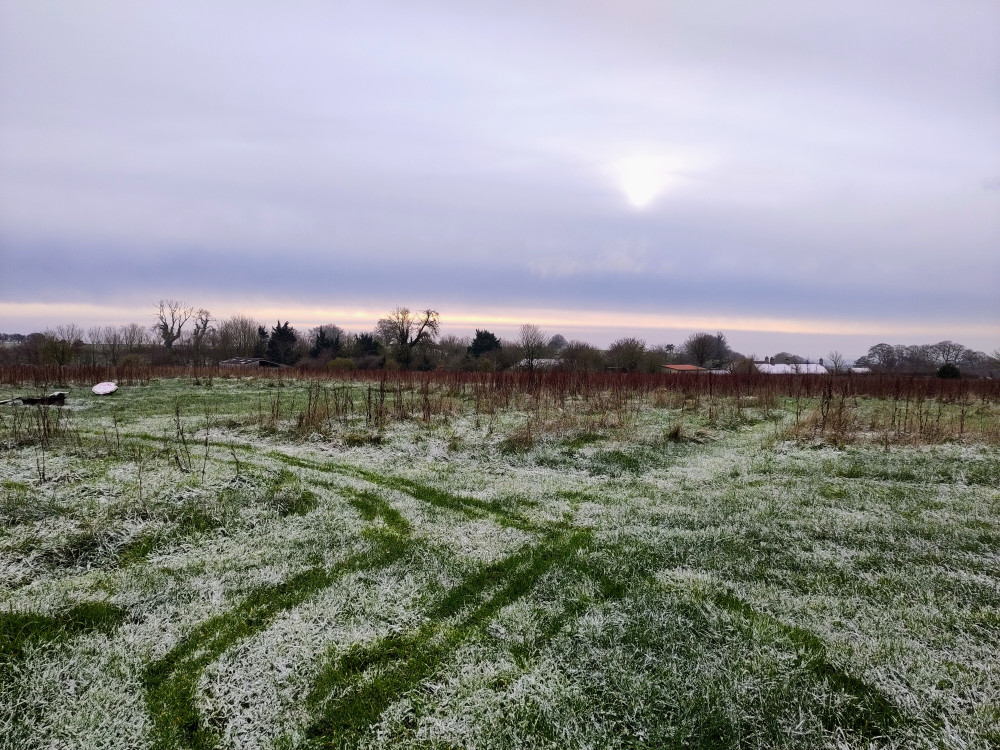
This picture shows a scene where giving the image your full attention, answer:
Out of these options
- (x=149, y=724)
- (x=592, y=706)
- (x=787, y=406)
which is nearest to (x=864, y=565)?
(x=592, y=706)

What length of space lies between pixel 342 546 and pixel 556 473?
4.22 m

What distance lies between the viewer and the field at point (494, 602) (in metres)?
2.69

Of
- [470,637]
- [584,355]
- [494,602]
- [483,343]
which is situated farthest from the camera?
[483,343]

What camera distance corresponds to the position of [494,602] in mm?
3883

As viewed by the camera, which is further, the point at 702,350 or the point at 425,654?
the point at 702,350

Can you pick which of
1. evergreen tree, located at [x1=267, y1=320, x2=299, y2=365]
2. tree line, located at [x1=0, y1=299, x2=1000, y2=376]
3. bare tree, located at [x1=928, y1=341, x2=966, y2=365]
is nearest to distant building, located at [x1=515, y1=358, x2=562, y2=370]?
tree line, located at [x1=0, y1=299, x2=1000, y2=376]

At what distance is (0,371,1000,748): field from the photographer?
2691 mm

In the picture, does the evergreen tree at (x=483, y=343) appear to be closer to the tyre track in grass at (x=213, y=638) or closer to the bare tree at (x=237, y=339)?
the bare tree at (x=237, y=339)

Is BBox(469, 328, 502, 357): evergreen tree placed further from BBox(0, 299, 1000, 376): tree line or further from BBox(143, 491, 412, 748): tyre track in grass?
BBox(143, 491, 412, 748): tyre track in grass

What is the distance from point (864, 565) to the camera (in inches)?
175

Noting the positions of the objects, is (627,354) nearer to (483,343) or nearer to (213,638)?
(483,343)

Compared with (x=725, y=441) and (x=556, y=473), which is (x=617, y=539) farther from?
(x=725, y=441)

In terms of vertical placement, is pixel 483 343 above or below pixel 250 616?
above

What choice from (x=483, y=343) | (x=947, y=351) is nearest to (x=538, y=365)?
(x=483, y=343)
